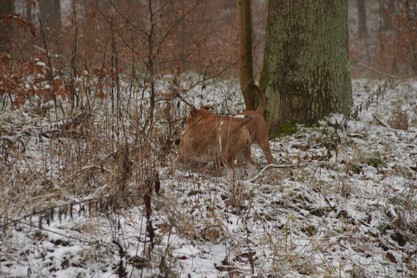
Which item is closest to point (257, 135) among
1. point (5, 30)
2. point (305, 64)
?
point (305, 64)

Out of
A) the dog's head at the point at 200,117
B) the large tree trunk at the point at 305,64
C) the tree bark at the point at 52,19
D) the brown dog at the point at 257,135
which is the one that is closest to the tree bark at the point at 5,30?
the tree bark at the point at 52,19

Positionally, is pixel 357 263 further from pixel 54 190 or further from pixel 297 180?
pixel 54 190

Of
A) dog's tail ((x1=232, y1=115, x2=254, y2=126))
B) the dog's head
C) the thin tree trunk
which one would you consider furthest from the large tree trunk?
the thin tree trunk

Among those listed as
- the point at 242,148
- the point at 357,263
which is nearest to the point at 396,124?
the point at 242,148

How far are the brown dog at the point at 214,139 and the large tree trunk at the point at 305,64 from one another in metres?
1.64

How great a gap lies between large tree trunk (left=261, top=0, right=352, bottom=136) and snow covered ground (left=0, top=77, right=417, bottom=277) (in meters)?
1.15

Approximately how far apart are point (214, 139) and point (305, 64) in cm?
216

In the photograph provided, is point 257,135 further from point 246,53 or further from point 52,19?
point 52,19

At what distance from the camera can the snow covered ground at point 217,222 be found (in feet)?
11.4

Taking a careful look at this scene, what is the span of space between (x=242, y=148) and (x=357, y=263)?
179 cm

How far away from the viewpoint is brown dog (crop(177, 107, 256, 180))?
5.21 metres

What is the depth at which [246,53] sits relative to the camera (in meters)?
7.33

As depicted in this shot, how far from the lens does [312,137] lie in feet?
21.4

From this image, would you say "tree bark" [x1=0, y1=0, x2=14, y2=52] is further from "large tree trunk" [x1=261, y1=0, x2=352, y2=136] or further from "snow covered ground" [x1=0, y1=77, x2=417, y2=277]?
"large tree trunk" [x1=261, y1=0, x2=352, y2=136]
